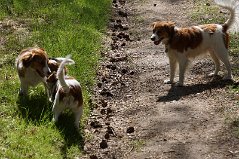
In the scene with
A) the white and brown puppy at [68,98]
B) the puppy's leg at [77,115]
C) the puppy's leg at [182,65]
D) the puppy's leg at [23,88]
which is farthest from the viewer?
the puppy's leg at [182,65]

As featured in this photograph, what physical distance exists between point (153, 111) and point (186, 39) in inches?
60.3

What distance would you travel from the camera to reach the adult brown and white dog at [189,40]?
8.17 metres

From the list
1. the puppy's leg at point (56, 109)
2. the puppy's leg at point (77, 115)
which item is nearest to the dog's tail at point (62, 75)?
the puppy's leg at point (56, 109)

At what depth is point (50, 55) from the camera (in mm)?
9086

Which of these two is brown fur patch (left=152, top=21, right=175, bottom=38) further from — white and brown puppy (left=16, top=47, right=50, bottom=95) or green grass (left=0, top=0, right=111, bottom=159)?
white and brown puppy (left=16, top=47, right=50, bottom=95)

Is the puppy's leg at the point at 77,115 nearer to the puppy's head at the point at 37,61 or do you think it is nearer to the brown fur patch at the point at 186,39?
the puppy's head at the point at 37,61

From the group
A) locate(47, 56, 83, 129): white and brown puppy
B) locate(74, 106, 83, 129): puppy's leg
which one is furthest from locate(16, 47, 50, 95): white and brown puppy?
locate(74, 106, 83, 129): puppy's leg

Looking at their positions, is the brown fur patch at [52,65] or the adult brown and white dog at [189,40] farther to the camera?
the adult brown and white dog at [189,40]

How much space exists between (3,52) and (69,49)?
1.25 metres

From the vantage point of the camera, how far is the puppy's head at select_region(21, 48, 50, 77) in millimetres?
7123

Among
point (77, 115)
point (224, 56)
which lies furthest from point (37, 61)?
point (224, 56)

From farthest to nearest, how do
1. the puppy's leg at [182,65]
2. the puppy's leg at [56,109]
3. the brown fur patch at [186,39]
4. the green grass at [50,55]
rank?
the puppy's leg at [182,65], the brown fur patch at [186,39], the puppy's leg at [56,109], the green grass at [50,55]

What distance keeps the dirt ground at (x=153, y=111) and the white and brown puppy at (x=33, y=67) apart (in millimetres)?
979

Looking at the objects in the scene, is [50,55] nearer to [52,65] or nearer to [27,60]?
[52,65]
